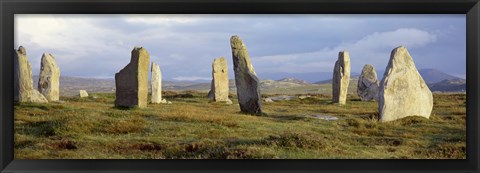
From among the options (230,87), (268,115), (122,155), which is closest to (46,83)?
(230,87)

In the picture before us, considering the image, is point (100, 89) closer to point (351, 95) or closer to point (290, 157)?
point (351, 95)

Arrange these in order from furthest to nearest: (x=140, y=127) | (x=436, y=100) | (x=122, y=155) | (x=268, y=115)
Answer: (x=436, y=100) → (x=268, y=115) → (x=140, y=127) → (x=122, y=155)

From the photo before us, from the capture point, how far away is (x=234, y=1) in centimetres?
712

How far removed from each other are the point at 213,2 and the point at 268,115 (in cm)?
714

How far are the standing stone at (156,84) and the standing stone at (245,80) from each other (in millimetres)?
4394

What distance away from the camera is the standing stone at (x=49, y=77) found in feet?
59.1

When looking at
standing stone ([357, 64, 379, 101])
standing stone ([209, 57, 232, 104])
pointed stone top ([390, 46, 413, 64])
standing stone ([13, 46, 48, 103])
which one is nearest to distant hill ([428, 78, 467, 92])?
pointed stone top ([390, 46, 413, 64])

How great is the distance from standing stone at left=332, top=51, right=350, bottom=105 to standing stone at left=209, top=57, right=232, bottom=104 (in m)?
3.63

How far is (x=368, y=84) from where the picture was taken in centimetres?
2272

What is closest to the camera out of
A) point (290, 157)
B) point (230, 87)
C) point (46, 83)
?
point (290, 157)

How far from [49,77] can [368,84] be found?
470 inches

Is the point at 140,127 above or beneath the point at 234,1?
beneath

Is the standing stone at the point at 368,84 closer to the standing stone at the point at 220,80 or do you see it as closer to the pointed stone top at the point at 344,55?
the pointed stone top at the point at 344,55

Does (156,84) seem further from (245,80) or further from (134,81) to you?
(245,80)
